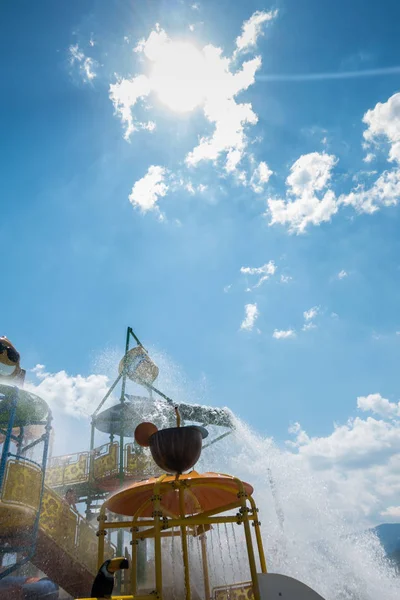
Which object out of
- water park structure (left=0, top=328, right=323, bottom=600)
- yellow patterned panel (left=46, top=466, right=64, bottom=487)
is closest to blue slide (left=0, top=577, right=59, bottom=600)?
water park structure (left=0, top=328, right=323, bottom=600)

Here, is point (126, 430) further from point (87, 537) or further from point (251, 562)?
point (251, 562)

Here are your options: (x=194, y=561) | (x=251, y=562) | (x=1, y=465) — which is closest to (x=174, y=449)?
(x=251, y=562)

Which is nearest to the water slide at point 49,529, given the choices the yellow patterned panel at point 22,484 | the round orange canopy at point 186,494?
the yellow patterned panel at point 22,484

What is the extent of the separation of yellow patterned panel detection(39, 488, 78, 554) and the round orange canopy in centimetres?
480

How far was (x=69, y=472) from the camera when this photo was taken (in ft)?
59.6

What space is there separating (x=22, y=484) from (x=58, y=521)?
7.49 ft

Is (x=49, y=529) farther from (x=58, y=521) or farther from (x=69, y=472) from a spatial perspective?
(x=69, y=472)

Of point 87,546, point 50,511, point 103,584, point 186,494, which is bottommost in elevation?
point 103,584

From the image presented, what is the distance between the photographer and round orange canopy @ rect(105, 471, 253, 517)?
5968 millimetres

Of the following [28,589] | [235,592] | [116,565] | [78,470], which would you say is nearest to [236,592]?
[235,592]

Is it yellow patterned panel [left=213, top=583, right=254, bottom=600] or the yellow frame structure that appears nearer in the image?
the yellow frame structure

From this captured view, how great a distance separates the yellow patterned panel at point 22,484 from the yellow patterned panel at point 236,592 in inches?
210

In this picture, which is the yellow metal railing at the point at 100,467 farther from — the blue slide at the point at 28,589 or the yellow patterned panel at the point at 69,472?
the blue slide at the point at 28,589

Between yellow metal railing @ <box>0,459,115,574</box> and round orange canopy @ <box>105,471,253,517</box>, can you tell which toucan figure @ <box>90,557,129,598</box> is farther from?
yellow metal railing @ <box>0,459,115,574</box>
